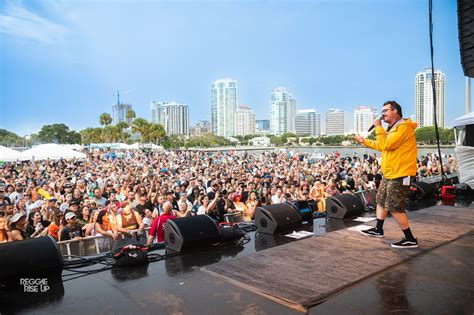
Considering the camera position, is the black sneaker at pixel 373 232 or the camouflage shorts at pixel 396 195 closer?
the camouflage shorts at pixel 396 195

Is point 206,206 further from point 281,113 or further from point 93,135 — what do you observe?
point 281,113

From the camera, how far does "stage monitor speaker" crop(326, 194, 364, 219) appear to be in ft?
17.9

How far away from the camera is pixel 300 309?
2402 millimetres

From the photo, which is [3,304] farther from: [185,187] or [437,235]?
[185,187]

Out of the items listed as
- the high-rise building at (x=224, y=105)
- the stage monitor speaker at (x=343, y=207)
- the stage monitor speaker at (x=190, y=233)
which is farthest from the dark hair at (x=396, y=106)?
the high-rise building at (x=224, y=105)

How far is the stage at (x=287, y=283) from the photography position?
2467mm

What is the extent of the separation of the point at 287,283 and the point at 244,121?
633 ft

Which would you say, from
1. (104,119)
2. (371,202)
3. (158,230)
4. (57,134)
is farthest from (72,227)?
(57,134)

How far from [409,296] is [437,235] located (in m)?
2.00

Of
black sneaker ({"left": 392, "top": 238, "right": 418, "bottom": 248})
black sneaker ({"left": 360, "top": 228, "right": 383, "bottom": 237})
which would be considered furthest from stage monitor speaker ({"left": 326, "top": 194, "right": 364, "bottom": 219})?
black sneaker ({"left": 392, "top": 238, "right": 418, "bottom": 248})

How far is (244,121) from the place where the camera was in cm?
19462

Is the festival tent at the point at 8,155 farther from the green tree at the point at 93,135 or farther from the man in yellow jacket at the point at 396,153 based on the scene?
the green tree at the point at 93,135

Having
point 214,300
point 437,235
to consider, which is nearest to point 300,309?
point 214,300

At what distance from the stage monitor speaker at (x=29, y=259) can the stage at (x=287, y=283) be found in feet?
0.51
